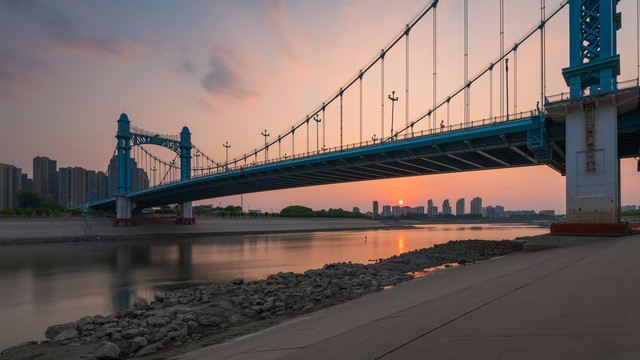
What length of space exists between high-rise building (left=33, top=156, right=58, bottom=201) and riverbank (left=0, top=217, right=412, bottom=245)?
131272 millimetres

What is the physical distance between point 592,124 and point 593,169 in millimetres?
2630

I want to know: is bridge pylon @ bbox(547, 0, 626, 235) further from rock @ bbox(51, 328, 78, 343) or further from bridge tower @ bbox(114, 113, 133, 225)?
bridge tower @ bbox(114, 113, 133, 225)

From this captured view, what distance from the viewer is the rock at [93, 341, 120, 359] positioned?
25.9 ft

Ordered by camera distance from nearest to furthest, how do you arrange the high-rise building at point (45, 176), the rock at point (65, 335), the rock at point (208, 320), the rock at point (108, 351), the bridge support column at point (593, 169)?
the rock at point (108, 351) → the rock at point (65, 335) → the rock at point (208, 320) → the bridge support column at point (593, 169) → the high-rise building at point (45, 176)

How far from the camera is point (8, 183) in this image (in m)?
144

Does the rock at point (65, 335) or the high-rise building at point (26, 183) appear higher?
the high-rise building at point (26, 183)

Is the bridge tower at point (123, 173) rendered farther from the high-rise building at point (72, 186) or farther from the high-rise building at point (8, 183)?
the high-rise building at point (72, 186)

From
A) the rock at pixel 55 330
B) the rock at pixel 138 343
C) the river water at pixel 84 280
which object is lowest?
the river water at pixel 84 280

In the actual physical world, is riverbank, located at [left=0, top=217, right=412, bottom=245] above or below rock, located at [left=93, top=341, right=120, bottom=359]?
below

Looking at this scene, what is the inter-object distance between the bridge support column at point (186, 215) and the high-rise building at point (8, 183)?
109 m

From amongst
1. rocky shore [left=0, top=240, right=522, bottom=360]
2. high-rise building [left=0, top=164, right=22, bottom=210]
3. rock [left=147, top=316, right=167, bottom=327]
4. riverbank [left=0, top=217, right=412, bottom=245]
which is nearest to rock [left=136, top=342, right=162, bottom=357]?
rocky shore [left=0, top=240, right=522, bottom=360]

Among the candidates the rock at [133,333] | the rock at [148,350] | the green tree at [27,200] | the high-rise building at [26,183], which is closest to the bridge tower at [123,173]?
the green tree at [27,200]

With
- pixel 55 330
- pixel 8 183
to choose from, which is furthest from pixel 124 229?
pixel 8 183

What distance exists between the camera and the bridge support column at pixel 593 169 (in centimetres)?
2005
